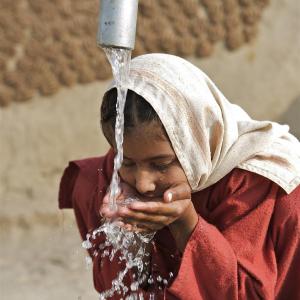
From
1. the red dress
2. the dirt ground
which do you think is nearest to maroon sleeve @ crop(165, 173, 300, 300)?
the red dress

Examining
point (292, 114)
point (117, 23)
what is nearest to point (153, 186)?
point (117, 23)

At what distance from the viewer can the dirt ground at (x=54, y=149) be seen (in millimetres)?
4004

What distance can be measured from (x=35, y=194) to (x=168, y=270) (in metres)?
2.35

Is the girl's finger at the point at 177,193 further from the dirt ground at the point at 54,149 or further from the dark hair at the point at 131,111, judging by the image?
the dirt ground at the point at 54,149

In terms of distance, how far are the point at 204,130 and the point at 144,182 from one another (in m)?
0.25

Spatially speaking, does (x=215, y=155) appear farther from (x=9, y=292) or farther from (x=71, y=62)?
(x=71, y=62)

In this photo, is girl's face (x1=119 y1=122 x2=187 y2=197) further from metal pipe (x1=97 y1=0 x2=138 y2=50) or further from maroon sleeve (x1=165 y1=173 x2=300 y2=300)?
metal pipe (x1=97 y1=0 x2=138 y2=50)

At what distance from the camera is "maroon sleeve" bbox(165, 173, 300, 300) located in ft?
6.20

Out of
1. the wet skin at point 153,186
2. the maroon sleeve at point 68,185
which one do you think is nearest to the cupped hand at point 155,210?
the wet skin at point 153,186

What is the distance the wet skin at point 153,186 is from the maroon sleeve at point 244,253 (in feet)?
0.25

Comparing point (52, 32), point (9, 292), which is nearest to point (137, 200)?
point (9, 292)

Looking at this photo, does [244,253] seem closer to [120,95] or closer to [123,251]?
[123,251]

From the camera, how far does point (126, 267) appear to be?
2092 millimetres

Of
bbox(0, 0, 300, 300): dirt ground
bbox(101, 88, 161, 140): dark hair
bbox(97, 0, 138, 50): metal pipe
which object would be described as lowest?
bbox(0, 0, 300, 300): dirt ground
